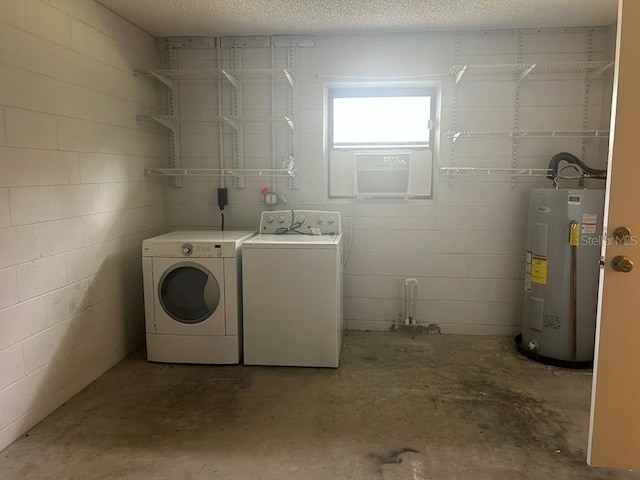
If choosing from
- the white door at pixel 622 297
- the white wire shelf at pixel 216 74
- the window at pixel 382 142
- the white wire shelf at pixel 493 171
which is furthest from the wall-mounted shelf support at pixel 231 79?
the white door at pixel 622 297

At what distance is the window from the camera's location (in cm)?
380

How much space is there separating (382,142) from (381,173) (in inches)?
10.2

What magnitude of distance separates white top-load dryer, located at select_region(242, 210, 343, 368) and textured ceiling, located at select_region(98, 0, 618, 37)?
1504mm

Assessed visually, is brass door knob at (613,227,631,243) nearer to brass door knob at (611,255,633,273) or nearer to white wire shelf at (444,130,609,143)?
brass door knob at (611,255,633,273)

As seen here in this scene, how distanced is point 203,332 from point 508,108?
2.75 metres

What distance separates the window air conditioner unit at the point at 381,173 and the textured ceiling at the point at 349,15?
92cm

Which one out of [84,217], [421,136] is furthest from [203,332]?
[421,136]

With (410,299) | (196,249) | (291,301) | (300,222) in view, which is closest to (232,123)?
(300,222)

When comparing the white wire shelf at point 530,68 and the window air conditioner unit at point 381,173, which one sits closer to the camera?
the white wire shelf at point 530,68

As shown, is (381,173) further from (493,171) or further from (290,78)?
(290,78)

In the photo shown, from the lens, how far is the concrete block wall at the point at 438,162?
3578mm

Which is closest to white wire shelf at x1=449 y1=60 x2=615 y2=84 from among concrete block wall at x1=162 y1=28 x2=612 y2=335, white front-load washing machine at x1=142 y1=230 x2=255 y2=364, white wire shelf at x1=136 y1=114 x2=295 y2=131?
concrete block wall at x1=162 y1=28 x2=612 y2=335

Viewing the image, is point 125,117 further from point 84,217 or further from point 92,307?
point 92,307

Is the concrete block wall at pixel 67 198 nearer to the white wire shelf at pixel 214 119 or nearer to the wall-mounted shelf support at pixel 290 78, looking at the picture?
the white wire shelf at pixel 214 119
